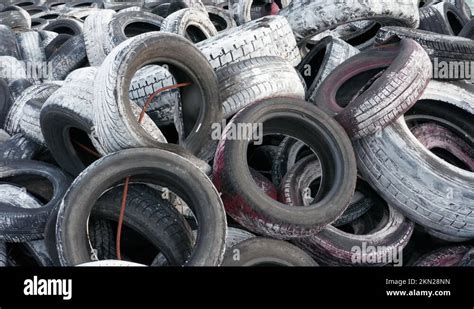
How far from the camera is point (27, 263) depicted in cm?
294

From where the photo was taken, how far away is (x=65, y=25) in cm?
608

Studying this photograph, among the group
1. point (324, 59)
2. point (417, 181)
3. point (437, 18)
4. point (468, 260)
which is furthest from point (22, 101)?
point (437, 18)

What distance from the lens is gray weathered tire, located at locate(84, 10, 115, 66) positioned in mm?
4223

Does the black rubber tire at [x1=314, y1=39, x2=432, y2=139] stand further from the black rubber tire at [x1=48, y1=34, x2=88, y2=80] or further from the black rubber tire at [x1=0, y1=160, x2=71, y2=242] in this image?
the black rubber tire at [x1=48, y1=34, x2=88, y2=80]

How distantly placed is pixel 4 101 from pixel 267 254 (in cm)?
278

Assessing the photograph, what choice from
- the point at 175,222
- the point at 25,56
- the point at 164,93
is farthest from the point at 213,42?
the point at 25,56

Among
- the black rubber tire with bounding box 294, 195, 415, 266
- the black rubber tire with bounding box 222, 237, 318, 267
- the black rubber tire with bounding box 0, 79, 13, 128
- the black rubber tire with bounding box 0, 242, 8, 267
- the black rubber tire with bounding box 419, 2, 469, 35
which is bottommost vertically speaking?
the black rubber tire with bounding box 0, 242, 8, 267

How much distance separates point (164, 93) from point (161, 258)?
1.15 metres

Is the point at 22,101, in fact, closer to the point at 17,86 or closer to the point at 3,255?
the point at 17,86

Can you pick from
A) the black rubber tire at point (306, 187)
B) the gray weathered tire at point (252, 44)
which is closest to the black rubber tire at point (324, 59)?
the gray weathered tire at point (252, 44)

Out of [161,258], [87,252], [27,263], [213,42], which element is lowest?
[27,263]

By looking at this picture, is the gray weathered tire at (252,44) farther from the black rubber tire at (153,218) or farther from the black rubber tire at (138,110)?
the black rubber tire at (153,218)

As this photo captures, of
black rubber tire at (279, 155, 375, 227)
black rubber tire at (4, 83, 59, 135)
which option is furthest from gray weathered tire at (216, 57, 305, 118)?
black rubber tire at (4, 83, 59, 135)
